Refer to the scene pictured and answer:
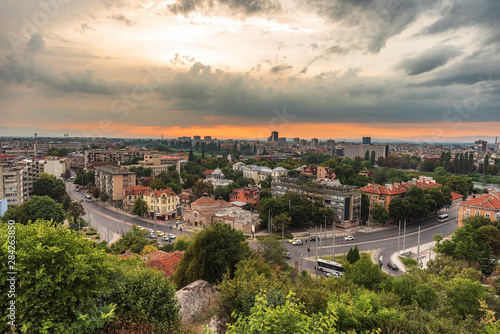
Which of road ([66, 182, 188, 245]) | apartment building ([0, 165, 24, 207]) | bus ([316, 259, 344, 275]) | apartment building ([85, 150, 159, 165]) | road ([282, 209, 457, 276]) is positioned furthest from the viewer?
apartment building ([85, 150, 159, 165])

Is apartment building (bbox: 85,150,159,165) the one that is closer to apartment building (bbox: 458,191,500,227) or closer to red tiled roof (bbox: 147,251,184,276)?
red tiled roof (bbox: 147,251,184,276)

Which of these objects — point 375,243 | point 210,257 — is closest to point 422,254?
point 375,243

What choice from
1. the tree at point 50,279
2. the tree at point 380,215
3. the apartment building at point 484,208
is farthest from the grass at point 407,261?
the tree at point 50,279

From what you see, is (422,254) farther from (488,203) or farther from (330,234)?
(330,234)

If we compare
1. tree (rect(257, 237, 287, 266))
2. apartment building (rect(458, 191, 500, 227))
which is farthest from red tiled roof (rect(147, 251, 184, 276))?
apartment building (rect(458, 191, 500, 227))

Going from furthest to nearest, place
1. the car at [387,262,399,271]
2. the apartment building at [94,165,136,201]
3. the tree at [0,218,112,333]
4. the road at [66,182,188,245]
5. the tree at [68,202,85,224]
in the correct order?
the apartment building at [94,165,136,201]
the tree at [68,202,85,224]
the road at [66,182,188,245]
the car at [387,262,399,271]
the tree at [0,218,112,333]

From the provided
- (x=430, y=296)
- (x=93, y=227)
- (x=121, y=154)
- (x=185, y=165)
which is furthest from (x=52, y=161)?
(x=430, y=296)

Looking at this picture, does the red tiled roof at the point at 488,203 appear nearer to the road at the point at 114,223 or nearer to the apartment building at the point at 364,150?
the road at the point at 114,223
